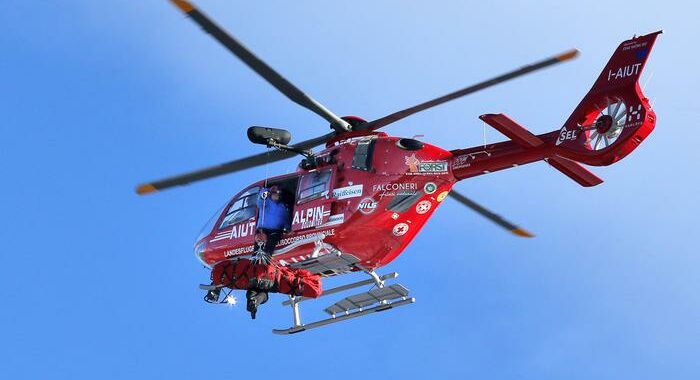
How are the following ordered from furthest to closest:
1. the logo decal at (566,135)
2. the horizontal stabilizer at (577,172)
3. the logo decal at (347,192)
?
the logo decal at (347,192) < the horizontal stabilizer at (577,172) < the logo decal at (566,135)

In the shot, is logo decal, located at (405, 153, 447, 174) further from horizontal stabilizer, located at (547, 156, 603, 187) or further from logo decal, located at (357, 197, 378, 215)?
horizontal stabilizer, located at (547, 156, 603, 187)

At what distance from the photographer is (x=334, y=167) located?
21172mm

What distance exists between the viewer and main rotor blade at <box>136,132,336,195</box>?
21.3 m

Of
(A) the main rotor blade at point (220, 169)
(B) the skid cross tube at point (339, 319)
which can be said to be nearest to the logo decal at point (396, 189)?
(A) the main rotor blade at point (220, 169)

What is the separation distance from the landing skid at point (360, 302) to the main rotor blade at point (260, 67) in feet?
9.48

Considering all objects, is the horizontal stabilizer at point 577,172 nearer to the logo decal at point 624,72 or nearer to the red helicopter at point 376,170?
the red helicopter at point 376,170

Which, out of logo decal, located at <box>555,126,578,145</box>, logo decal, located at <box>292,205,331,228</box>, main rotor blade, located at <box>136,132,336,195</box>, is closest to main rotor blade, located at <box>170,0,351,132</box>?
main rotor blade, located at <box>136,132,336,195</box>

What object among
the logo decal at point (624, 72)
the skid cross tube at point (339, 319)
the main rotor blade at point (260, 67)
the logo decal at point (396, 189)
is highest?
the main rotor blade at point (260, 67)

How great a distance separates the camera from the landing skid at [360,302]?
2130 cm

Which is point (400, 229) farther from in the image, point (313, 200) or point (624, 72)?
point (624, 72)

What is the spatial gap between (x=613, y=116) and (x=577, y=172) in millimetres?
1730

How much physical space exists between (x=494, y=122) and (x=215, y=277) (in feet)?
21.2

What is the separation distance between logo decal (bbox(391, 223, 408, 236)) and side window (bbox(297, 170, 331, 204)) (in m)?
1.42

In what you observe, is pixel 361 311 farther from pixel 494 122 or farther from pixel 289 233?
pixel 494 122
